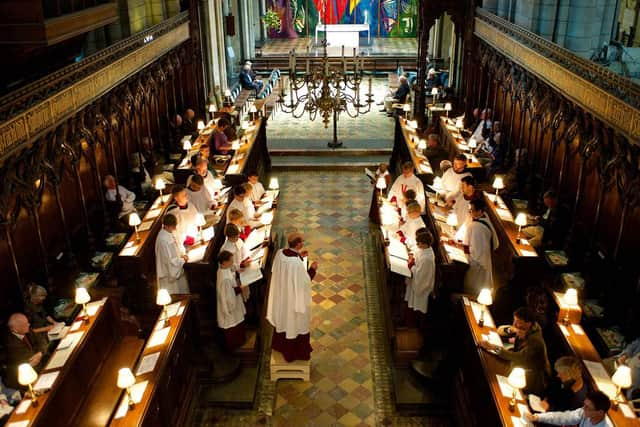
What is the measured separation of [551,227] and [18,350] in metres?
8.42

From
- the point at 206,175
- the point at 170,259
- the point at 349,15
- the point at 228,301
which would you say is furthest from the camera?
the point at 349,15

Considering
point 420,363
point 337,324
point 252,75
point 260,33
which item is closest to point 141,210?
point 337,324

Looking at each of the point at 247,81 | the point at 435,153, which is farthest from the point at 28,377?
the point at 247,81

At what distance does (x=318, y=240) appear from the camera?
13.1 meters

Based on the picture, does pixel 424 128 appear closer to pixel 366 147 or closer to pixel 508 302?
pixel 366 147

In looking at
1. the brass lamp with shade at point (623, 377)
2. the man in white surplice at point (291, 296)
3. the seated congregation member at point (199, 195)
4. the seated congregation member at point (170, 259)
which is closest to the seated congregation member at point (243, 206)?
the seated congregation member at point (199, 195)

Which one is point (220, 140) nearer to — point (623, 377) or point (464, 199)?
point (464, 199)

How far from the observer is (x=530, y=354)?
6.58m

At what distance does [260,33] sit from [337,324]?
1026 inches

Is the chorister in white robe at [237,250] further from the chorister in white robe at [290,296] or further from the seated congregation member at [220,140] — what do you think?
the seated congregation member at [220,140]

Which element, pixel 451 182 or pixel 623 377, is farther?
pixel 451 182

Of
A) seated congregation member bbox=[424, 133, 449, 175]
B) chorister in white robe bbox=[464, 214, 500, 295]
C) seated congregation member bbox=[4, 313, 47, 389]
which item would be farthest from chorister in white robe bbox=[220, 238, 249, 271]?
seated congregation member bbox=[424, 133, 449, 175]

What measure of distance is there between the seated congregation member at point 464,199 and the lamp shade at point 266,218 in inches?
130

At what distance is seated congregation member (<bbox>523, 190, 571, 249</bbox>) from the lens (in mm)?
10102
